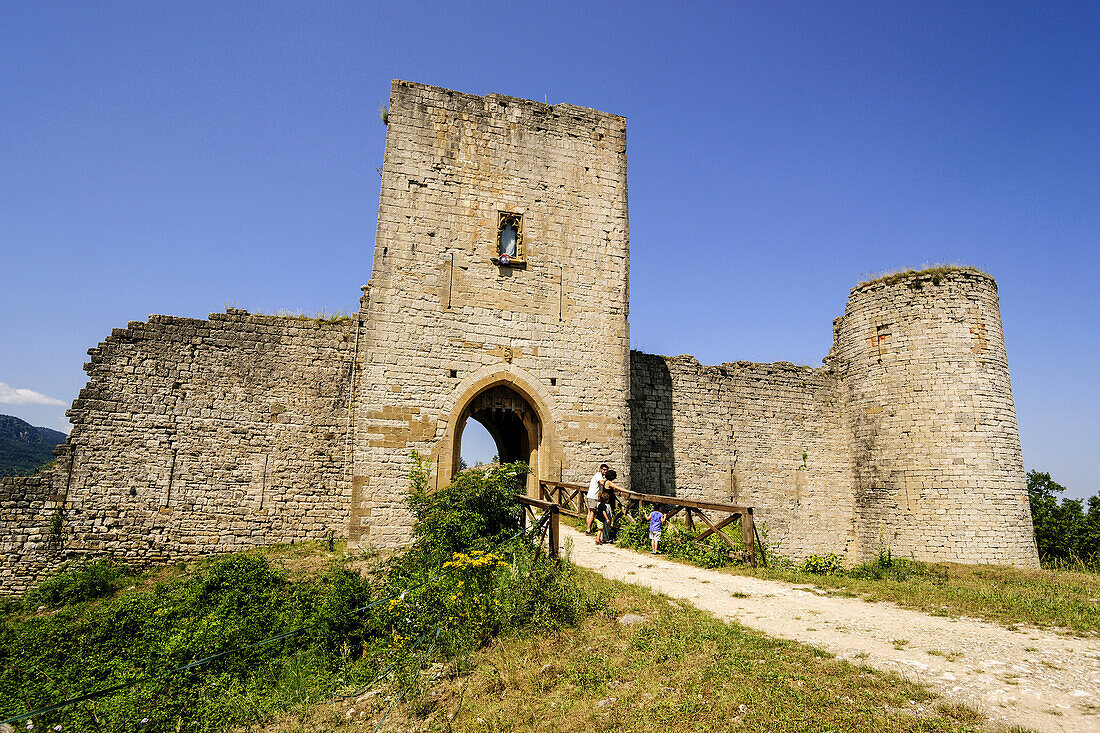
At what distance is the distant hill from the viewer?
217 feet

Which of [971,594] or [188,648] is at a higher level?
[971,594]

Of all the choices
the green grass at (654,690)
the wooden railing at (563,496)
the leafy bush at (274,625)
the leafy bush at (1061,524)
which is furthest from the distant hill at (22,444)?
the leafy bush at (1061,524)

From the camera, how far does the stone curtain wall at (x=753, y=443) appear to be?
15992 millimetres

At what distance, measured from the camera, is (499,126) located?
1405cm

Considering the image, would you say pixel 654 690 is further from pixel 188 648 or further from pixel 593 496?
pixel 593 496

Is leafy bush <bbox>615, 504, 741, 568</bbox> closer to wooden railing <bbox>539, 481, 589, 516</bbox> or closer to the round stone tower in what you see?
wooden railing <bbox>539, 481, 589, 516</bbox>

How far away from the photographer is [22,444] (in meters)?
79.6

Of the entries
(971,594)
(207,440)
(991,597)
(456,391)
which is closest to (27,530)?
(207,440)

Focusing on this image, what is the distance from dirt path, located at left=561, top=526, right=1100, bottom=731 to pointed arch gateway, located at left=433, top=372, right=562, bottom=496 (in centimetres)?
460

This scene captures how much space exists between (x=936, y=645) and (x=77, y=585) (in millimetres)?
13921

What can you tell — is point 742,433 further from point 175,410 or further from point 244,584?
point 175,410

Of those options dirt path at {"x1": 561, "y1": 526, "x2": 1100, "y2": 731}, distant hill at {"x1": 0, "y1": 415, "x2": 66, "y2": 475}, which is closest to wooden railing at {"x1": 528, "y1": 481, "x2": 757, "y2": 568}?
dirt path at {"x1": 561, "y1": 526, "x2": 1100, "y2": 731}

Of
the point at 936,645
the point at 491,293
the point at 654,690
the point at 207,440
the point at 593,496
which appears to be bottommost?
the point at 654,690

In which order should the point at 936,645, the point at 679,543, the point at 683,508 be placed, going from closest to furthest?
the point at 936,645
the point at 679,543
the point at 683,508
